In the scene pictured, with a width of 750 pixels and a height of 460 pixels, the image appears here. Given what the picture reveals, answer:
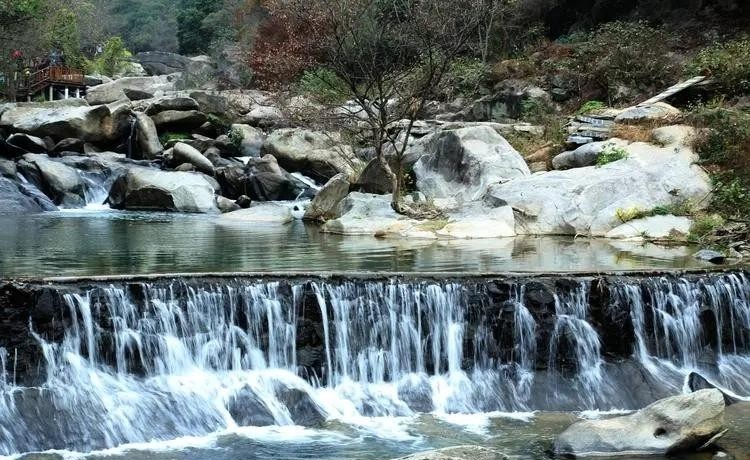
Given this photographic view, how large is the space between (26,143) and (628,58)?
17.9 metres

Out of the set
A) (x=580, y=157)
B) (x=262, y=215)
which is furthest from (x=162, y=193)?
(x=580, y=157)

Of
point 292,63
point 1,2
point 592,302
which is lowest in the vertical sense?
point 592,302

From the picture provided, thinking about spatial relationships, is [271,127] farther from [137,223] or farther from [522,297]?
[522,297]

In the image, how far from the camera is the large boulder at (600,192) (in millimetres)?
16516

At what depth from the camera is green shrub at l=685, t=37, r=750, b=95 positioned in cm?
2109

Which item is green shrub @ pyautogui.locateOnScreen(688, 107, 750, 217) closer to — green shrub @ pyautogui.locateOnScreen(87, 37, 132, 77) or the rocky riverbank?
the rocky riverbank

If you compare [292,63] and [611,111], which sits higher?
[292,63]

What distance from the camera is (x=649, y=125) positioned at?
19578 mm

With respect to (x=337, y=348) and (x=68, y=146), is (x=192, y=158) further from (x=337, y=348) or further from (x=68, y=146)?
(x=337, y=348)

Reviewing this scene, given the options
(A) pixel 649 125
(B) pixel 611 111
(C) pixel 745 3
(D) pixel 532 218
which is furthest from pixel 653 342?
(C) pixel 745 3

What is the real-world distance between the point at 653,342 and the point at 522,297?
1.61m

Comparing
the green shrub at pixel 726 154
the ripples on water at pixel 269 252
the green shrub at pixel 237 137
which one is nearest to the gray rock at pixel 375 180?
the ripples on water at pixel 269 252

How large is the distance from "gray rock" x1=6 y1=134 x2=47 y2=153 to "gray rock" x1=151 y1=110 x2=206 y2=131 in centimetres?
416

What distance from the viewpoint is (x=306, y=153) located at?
25.4m
